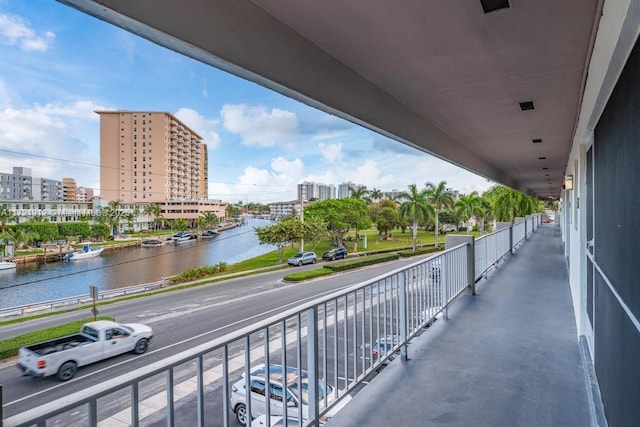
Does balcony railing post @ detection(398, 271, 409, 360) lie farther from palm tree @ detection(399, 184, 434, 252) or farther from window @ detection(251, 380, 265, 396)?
palm tree @ detection(399, 184, 434, 252)

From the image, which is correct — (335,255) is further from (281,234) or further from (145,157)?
(145,157)

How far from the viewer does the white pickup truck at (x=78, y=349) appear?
5.22 m

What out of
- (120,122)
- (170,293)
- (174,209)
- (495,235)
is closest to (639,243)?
(495,235)

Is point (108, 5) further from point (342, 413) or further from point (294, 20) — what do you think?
point (342, 413)

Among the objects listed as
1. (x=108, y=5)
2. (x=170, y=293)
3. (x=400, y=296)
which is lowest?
(x=170, y=293)

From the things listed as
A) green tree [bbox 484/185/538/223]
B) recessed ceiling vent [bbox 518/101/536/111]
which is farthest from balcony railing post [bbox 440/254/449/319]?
green tree [bbox 484/185/538/223]

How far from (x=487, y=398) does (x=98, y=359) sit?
6586 millimetres

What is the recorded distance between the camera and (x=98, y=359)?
20.4ft

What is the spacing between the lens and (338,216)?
3372 centimetres

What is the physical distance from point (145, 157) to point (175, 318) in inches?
1558

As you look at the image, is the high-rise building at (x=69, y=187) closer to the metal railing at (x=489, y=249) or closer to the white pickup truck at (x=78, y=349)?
the white pickup truck at (x=78, y=349)

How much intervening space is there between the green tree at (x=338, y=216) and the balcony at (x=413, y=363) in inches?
1158

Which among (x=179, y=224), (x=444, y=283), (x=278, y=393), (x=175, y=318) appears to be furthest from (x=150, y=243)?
(x=278, y=393)

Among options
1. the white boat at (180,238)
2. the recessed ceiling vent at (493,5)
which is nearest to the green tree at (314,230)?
the white boat at (180,238)
